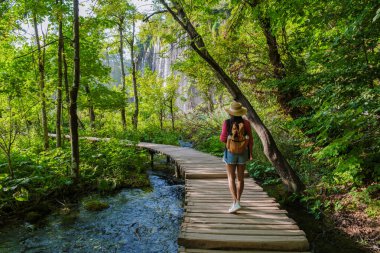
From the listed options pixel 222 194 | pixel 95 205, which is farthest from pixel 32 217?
pixel 222 194

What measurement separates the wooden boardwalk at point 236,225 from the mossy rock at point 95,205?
229cm

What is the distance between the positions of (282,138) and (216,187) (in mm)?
3723

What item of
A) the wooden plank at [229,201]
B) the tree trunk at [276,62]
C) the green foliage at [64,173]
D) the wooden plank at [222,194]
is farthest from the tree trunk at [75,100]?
the tree trunk at [276,62]

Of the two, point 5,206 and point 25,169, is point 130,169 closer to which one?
point 25,169

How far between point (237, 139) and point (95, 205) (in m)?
4.31

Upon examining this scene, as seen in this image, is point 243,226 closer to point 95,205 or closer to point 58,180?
point 95,205

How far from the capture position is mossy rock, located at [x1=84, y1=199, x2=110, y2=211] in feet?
21.9

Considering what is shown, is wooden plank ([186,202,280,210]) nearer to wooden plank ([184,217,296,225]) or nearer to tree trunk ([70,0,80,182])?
wooden plank ([184,217,296,225])

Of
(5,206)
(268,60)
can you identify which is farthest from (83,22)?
(268,60)

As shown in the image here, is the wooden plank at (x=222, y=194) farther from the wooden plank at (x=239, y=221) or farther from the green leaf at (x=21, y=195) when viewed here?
the green leaf at (x=21, y=195)

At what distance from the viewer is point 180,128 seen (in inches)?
854

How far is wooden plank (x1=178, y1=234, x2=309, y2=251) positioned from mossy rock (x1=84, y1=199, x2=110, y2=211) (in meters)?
3.89

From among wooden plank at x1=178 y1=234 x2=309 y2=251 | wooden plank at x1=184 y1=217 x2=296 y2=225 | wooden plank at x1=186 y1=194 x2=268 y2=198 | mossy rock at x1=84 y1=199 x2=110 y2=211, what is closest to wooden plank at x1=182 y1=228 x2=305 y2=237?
wooden plank at x1=178 y1=234 x2=309 y2=251

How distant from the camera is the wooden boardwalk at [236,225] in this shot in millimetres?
3379
